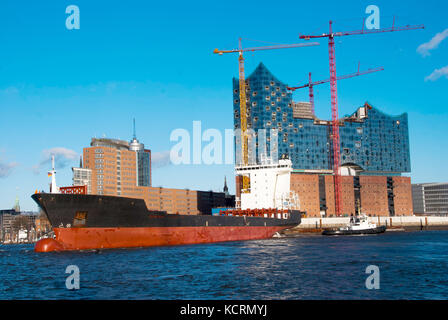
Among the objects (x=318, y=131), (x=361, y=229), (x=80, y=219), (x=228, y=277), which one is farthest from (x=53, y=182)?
(x=318, y=131)

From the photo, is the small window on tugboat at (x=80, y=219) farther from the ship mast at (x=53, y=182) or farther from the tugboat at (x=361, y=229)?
the tugboat at (x=361, y=229)

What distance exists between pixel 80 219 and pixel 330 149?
121031 mm

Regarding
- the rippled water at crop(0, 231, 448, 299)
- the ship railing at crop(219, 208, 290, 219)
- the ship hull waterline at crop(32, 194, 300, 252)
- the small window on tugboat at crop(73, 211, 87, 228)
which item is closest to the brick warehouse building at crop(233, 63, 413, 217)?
the ship railing at crop(219, 208, 290, 219)

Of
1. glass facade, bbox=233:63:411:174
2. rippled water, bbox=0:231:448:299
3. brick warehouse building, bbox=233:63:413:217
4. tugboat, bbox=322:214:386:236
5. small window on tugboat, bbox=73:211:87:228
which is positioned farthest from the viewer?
glass facade, bbox=233:63:411:174

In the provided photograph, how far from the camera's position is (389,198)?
6329 inches

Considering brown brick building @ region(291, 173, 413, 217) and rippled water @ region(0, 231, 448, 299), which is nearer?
rippled water @ region(0, 231, 448, 299)

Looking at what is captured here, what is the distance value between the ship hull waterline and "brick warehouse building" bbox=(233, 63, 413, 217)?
282 feet

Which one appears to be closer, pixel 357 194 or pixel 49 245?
pixel 49 245

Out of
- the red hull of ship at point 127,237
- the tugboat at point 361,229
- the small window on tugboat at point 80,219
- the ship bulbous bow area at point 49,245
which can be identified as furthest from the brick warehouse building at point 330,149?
the small window on tugboat at point 80,219

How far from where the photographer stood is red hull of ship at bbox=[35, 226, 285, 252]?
148 ft

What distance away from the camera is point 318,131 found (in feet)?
504

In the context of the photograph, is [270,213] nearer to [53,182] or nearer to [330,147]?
[53,182]

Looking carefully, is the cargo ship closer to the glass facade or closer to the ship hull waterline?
the ship hull waterline
